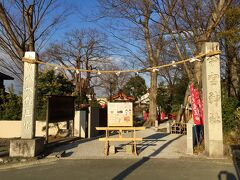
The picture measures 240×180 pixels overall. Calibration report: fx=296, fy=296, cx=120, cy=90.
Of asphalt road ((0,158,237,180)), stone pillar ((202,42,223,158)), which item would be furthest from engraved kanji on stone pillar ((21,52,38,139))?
stone pillar ((202,42,223,158))

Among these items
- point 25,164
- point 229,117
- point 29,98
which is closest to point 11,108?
point 29,98

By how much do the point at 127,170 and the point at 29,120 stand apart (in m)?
4.16

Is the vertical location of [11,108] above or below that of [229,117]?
above

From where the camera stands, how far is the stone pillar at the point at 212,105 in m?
9.75

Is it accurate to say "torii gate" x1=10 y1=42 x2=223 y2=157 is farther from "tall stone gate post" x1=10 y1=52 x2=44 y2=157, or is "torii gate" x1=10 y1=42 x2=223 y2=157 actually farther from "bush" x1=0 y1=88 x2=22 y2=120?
"bush" x1=0 y1=88 x2=22 y2=120

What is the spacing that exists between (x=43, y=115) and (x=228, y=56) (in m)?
12.5

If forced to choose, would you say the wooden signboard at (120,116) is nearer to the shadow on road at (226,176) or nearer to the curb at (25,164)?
the curb at (25,164)

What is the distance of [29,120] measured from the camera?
10383 millimetres

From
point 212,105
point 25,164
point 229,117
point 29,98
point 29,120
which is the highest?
point 29,98

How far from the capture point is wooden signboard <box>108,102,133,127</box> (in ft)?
37.1

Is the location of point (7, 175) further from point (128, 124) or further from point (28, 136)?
point (128, 124)

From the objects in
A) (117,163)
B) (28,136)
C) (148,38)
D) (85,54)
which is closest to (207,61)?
(117,163)

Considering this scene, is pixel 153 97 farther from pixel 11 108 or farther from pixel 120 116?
pixel 120 116

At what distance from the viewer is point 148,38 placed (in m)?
25.8
